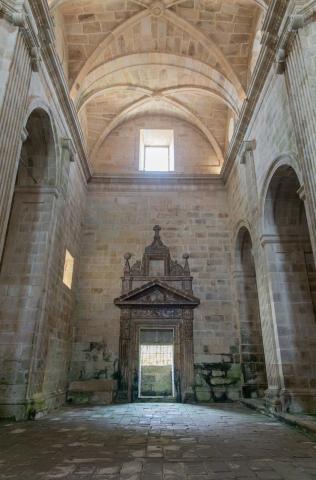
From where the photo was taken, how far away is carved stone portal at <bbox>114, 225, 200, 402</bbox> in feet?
31.9

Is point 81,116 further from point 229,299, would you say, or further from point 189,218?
point 229,299

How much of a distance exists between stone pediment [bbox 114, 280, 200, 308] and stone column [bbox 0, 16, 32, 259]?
576cm

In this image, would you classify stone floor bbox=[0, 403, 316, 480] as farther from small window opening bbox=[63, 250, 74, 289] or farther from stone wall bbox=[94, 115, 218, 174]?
stone wall bbox=[94, 115, 218, 174]

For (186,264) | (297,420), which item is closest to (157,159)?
Result: (186,264)

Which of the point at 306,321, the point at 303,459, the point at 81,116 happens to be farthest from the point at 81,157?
the point at 303,459

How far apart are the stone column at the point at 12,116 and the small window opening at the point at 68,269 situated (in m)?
4.34

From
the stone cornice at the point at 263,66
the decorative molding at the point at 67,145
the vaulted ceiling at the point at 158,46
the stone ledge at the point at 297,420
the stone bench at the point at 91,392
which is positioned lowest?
the stone ledge at the point at 297,420

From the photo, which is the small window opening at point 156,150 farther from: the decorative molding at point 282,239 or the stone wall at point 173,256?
the decorative molding at point 282,239

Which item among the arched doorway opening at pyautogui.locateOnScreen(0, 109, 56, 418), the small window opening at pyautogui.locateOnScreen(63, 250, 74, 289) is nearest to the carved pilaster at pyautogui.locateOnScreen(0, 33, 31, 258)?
the arched doorway opening at pyautogui.locateOnScreen(0, 109, 56, 418)

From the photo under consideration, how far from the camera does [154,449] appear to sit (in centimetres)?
420

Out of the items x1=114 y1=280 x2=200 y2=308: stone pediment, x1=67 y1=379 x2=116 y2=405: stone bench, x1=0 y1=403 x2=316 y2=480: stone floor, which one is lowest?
x1=0 y1=403 x2=316 y2=480: stone floor

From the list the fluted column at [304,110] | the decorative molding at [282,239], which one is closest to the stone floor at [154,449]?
the fluted column at [304,110]

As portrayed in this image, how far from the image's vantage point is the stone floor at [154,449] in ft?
11.0

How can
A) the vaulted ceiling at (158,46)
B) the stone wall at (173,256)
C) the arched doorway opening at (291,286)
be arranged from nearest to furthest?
the arched doorway opening at (291,286) → the vaulted ceiling at (158,46) → the stone wall at (173,256)
